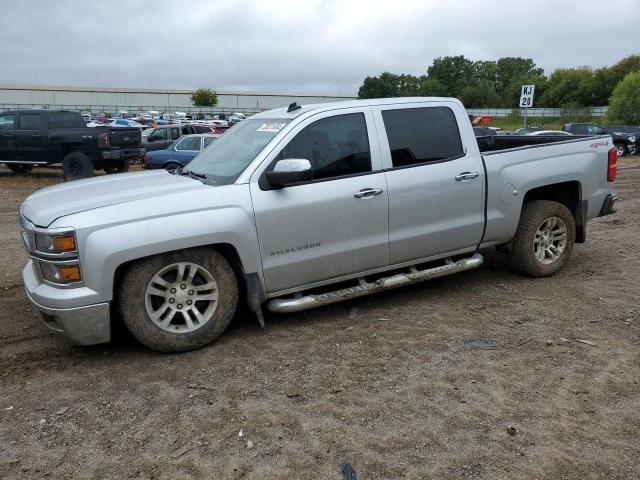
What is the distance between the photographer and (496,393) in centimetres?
353

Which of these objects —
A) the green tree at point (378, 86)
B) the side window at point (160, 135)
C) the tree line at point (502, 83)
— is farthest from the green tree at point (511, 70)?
the side window at point (160, 135)

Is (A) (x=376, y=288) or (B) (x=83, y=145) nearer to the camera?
(A) (x=376, y=288)

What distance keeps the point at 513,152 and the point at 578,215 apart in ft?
3.88

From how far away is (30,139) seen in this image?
51.1 ft

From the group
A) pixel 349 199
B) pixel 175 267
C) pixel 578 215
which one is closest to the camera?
pixel 175 267

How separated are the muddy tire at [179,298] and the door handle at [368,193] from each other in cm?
119

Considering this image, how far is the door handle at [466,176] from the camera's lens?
504 centimetres

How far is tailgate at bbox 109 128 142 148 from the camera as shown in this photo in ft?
50.2

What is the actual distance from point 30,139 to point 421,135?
14.0 metres

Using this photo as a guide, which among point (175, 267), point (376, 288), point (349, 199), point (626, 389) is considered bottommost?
point (626, 389)

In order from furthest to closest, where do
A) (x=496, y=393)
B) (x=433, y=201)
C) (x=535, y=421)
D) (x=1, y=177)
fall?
(x=1, y=177) → (x=433, y=201) → (x=496, y=393) → (x=535, y=421)

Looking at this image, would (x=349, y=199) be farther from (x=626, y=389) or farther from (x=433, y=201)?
(x=626, y=389)

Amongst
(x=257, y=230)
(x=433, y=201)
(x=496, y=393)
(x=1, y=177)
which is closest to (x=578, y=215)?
(x=433, y=201)

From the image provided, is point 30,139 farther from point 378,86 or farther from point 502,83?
point 502,83
